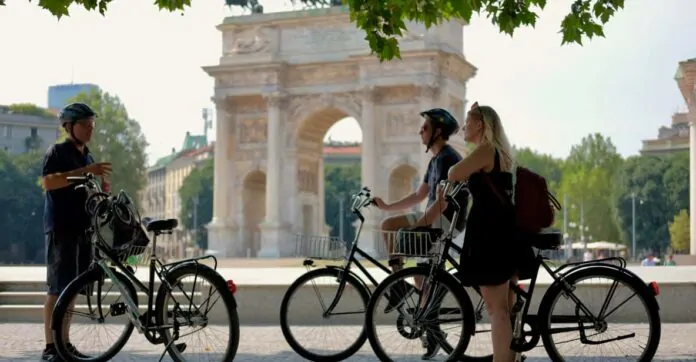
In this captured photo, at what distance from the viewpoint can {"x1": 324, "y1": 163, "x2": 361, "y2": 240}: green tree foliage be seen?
362ft

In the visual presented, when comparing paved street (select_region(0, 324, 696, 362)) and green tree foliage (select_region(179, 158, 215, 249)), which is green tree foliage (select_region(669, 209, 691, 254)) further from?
paved street (select_region(0, 324, 696, 362))

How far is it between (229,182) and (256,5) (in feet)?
27.3

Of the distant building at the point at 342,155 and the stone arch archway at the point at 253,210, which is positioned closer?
the stone arch archway at the point at 253,210

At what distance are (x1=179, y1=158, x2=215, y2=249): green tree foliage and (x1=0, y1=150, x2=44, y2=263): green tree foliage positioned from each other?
61.3 feet

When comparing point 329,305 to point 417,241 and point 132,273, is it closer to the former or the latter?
point 417,241

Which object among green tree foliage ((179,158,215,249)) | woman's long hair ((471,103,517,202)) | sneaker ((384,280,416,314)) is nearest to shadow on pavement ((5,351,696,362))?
sneaker ((384,280,416,314))

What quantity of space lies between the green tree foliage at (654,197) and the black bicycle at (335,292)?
7979 cm

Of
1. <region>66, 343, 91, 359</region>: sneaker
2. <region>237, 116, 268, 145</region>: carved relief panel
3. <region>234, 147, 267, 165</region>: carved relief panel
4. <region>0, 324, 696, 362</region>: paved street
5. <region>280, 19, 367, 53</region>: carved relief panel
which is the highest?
<region>280, 19, 367, 53</region>: carved relief panel

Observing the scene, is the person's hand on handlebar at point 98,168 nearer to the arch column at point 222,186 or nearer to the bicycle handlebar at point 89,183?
the bicycle handlebar at point 89,183

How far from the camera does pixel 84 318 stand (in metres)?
9.02

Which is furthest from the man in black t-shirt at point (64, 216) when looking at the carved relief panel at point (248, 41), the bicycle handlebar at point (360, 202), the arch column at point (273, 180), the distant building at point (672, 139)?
the distant building at point (672, 139)

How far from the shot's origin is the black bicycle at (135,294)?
8.31 metres

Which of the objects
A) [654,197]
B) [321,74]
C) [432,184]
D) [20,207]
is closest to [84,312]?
[432,184]

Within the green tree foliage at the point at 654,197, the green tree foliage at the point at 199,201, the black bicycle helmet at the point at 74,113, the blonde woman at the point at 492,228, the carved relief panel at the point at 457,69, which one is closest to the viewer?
the blonde woman at the point at 492,228
